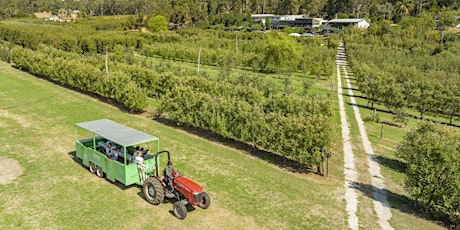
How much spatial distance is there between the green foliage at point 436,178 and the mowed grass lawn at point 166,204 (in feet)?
11.4

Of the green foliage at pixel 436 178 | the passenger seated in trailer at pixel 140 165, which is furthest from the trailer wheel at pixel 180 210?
the green foliage at pixel 436 178

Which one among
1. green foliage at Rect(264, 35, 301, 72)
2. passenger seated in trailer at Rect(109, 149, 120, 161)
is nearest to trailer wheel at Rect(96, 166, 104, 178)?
passenger seated in trailer at Rect(109, 149, 120, 161)

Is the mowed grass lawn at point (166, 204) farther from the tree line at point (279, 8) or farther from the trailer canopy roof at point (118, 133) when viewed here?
the tree line at point (279, 8)

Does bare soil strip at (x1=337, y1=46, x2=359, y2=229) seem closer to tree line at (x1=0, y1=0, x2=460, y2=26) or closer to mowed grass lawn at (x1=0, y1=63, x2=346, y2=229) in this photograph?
mowed grass lawn at (x1=0, y1=63, x2=346, y2=229)

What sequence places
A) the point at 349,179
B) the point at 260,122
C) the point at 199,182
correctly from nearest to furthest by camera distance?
the point at 199,182 → the point at 349,179 → the point at 260,122

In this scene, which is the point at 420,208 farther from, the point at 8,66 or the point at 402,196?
the point at 8,66

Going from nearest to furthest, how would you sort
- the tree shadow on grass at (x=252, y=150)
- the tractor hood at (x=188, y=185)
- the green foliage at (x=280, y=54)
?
1. the tractor hood at (x=188, y=185)
2. the tree shadow on grass at (x=252, y=150)
3. the green foliage at (x=280, y=54)

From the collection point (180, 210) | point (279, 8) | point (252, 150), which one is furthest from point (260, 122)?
point (279, 8)

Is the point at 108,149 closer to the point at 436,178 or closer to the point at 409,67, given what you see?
the point at 436,178

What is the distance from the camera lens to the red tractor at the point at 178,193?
1374cm

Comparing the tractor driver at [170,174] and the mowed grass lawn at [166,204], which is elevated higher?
the tractor driver at [170,174]

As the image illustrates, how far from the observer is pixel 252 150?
76.5 ft

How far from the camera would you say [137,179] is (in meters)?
15.8

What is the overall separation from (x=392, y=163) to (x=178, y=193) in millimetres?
15751
